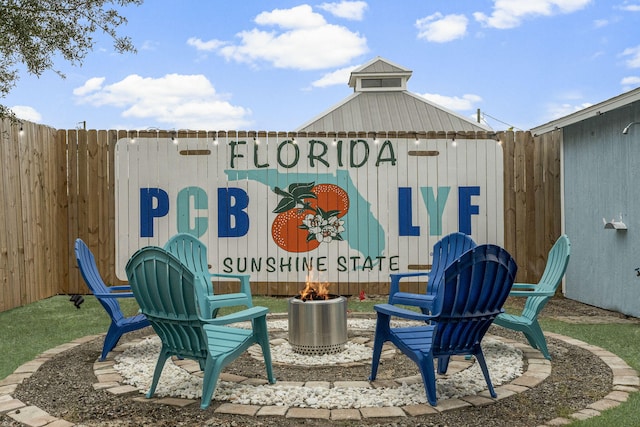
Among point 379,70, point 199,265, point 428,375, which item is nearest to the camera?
point 428,375

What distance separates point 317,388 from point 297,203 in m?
4.58

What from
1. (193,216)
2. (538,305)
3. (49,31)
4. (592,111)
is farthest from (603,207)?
(49,31)

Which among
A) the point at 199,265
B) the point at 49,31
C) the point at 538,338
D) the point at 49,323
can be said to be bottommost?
the point at 49,323

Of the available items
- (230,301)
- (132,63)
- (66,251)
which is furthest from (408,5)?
(66,251)

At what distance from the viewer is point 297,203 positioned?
7.89 m

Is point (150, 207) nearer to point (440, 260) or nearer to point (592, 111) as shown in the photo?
point (440, 260)

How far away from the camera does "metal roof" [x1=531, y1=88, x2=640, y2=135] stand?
5957 mm

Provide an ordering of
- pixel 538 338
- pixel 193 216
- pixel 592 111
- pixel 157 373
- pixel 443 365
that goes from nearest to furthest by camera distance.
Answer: pixel 157 373 → pixel 443 365 → pixel 538 338 → pixel 592 111 → pixel 193 216

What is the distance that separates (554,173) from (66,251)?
7.20 m

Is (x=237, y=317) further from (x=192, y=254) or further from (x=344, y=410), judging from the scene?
(x=192, y=254)

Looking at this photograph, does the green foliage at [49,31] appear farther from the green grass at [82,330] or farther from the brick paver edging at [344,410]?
the brick paver edging at [344,410]

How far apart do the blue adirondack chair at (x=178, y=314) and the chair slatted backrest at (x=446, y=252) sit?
234cm

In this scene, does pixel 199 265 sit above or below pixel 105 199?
below

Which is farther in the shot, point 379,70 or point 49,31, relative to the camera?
point 379,70
